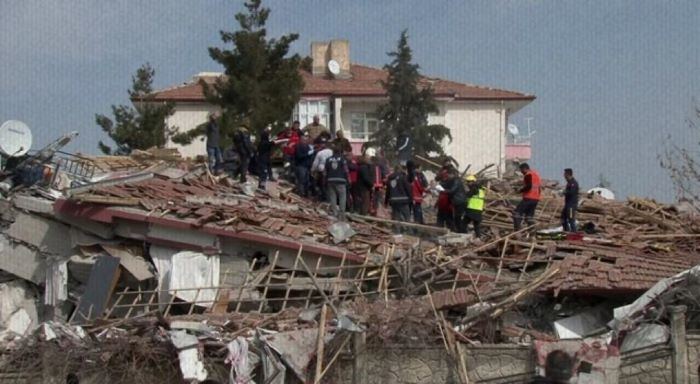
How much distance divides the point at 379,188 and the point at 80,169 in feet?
23.8

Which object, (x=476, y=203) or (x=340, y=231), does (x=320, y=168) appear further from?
(x=340, y=231)

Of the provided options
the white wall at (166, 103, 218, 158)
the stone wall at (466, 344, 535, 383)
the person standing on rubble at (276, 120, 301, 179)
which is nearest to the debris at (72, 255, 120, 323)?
the stone wall at (466, 344, 535, 383)

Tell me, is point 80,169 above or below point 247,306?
above

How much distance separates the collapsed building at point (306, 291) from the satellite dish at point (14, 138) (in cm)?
86

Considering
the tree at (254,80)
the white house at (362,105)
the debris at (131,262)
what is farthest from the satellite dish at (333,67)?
the debris at (131,262)

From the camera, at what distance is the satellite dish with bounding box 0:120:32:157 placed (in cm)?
2155

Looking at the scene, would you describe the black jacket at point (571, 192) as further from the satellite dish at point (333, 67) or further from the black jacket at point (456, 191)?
the satellite dish at point (333, 67)

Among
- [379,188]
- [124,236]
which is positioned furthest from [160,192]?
[379,188]

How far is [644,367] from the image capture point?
47.1ft

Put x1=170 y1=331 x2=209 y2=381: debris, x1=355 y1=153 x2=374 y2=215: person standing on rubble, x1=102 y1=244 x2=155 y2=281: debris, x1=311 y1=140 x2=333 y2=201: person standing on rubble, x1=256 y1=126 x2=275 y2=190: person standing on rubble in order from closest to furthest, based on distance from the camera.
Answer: x1=170 y1=331 x2=209 y2=381: debris < x1=102 y1=244 x2=155 y2=281: debris < x1=355 y1=153 x2=374 y2=215: person standing on rubble < x1=311 y1=140 x2=333 y2=201: person standing on rubble < x1=256 y1=126 x2=275 y2=190: person standing on rubble

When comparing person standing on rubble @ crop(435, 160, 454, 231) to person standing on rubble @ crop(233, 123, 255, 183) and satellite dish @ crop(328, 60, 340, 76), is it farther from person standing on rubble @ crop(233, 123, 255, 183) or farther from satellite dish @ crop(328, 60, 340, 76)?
satellite dish @ crop(328, 60, 340, 76)

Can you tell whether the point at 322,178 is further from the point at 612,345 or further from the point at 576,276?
the point at 612,345

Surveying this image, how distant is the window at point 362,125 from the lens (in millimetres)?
50656

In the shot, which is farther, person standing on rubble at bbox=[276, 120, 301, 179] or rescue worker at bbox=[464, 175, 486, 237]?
person standing on rubble at bbox=[276, 120, 301, 179]
